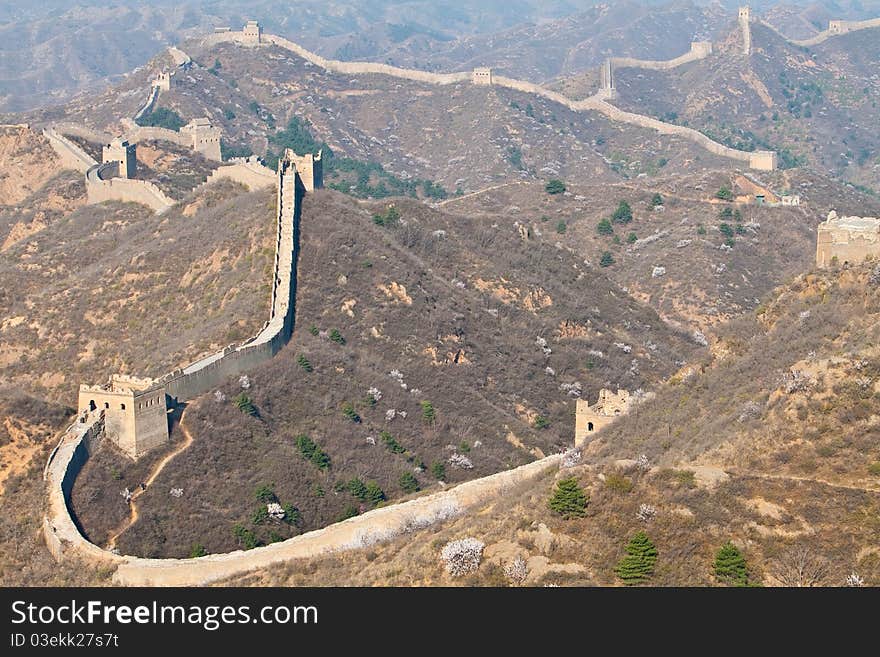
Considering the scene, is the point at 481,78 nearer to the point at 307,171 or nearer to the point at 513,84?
the point at 513,84

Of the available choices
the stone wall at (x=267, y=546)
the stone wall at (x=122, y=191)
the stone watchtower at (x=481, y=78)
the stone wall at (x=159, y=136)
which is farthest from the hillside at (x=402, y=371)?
the stone watchtower at (x=481, y=78)

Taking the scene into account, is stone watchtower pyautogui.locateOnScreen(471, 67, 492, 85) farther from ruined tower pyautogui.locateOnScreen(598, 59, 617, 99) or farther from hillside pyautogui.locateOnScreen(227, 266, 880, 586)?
hillside pyautogui.locateOnScreen(227, 266, 880, 586)

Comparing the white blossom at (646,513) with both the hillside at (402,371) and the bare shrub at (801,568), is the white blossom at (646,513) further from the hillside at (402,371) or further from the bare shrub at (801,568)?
the hillside at (402,371)

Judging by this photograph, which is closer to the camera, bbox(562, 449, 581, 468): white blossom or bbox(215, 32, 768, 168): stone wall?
bbox(562, 449, 581, 468): white blossom

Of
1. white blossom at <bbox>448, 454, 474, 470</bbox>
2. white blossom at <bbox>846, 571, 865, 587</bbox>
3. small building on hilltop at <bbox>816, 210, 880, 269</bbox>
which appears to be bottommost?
white blossom at <bbox>448, 454, 474, 470</bbox>

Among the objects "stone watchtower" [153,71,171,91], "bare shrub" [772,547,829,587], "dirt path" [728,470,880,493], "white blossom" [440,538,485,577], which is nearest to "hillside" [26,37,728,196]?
Answer: "stone watchtower" [153,71,171,91]

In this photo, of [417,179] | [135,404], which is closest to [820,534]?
[135,404]

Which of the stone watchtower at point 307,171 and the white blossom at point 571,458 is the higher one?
the white blossom at point 571,458
